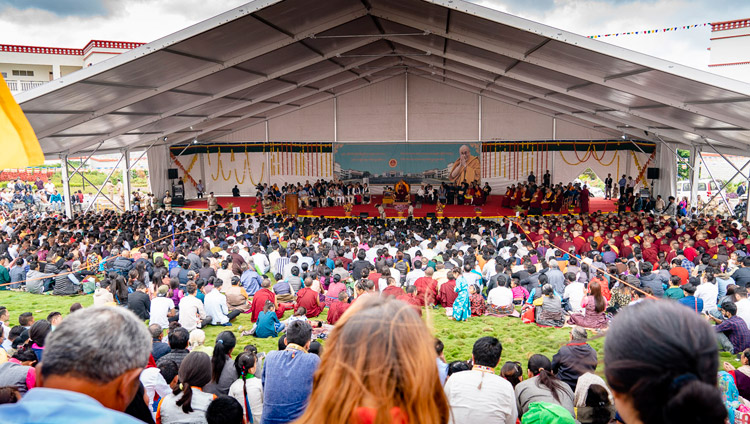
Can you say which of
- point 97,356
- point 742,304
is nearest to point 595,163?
point 742,304

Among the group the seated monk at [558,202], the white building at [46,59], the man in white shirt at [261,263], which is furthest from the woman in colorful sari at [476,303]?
the white building at [46,59]

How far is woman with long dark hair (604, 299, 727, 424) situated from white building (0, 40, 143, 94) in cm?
2842

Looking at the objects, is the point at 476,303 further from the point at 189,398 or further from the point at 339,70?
the point at 339,70

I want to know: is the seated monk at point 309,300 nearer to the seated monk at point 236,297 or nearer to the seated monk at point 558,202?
the seated monk at point 236,297

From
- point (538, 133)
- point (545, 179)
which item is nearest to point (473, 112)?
point (538, 133)

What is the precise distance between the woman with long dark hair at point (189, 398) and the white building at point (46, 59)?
26108 millimetres

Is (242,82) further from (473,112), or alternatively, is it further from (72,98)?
(473,112)

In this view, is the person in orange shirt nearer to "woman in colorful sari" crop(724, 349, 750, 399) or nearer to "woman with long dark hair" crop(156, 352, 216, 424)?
"woman in colorful sari" crop(724, 349, 750, 399)

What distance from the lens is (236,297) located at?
22.8ft

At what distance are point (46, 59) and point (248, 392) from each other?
28.2 metres

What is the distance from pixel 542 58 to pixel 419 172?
37.4 feet

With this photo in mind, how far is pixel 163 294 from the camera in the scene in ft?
20.0

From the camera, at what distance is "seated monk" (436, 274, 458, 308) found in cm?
694

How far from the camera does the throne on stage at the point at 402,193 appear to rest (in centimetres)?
1883
